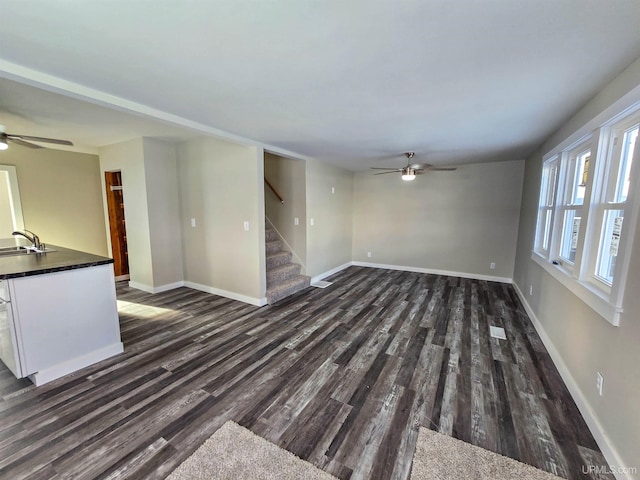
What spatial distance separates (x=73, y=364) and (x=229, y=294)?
1.99 metres

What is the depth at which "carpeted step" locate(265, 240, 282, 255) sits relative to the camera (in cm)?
483

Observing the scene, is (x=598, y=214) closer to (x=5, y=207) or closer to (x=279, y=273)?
(x=279, y=273)

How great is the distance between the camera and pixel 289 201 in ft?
16.0

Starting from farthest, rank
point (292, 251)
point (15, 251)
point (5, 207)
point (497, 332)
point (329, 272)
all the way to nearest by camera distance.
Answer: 1. point (329, 272)
2. point (292, 251)
3. point (5, 207)
4. point (497, 332)
5. point (15, 251)

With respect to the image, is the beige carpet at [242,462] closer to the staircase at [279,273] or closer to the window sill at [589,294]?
the window sill at [589,294]

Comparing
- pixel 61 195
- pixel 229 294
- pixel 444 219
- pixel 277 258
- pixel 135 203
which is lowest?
pixel 229 294

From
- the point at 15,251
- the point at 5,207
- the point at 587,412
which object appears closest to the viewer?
the point at 587,412

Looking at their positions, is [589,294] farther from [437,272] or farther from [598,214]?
[437,272]

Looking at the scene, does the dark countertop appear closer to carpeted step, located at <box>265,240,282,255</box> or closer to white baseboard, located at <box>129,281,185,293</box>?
white baseboard, located at <box>129,281,185,293</box>

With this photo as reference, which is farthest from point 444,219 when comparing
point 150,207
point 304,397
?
point 150,207

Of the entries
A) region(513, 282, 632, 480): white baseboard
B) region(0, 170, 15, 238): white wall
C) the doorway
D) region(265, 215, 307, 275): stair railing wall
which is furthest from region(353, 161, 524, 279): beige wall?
region(0, 170, 15, 238): white wall

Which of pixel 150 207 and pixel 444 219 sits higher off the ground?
pixel 150 207

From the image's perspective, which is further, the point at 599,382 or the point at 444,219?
the point at 444,219

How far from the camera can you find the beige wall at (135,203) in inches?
158
